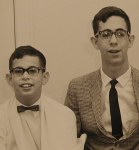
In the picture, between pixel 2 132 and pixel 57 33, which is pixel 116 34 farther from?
pixel 2 132

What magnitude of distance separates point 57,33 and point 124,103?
2.02ft

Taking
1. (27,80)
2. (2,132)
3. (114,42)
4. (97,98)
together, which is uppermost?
(114,42)

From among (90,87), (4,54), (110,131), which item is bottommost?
(110,131)

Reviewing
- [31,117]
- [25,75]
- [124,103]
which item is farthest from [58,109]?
[124,103]

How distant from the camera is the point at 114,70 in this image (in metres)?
2.00

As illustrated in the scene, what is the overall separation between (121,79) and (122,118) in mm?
204

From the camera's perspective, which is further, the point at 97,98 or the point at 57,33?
the point at 57,33

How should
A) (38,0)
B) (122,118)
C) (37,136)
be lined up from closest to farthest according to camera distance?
(37,136) < (122,118) < (38,0)

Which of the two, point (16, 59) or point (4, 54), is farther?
point (4, 54)

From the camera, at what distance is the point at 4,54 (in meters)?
2.30

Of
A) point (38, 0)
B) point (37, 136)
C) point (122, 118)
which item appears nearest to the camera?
point (37, 136)

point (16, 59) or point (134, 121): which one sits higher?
point (16, 59)

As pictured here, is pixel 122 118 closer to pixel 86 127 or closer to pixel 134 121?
pixel 134 121

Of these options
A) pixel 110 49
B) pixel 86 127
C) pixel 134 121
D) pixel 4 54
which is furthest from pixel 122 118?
pixel 4 54
